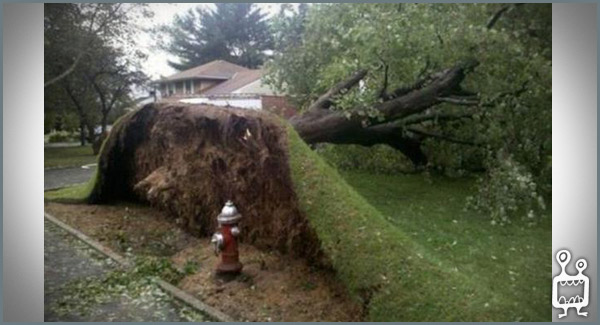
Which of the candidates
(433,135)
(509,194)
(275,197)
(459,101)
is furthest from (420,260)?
(433,135)

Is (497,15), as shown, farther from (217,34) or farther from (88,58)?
(88,58)

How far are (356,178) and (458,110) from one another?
1.27m

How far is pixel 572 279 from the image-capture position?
2607 millimetres

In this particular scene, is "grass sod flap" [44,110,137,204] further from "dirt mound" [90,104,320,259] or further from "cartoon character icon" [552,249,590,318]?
"cartoon character icon" [552,249,590,318]

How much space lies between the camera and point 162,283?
10.3 ft

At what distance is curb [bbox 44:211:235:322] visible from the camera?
2.74 meters

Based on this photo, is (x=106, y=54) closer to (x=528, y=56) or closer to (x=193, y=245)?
(x=193, y=245)

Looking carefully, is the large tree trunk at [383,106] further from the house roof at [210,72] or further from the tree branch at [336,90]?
the house roof at [210,72]

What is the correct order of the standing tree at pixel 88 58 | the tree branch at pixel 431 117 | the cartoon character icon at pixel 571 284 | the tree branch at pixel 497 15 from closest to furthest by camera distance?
the cartoon character icon at pixel 571 284
the standing tree at pixel 88 58
the tree branch at pixel 497 15
the tree branch at pixel 431 117

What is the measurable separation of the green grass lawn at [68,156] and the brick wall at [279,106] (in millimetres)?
1524

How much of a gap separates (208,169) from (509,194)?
2.32m

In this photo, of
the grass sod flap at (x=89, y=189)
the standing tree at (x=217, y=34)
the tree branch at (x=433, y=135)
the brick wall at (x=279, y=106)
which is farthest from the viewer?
the tree branch at (x=433, y=135)

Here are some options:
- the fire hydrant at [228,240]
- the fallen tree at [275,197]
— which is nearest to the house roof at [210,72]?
the fallen tree at [275,197]

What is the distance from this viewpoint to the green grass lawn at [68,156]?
3.20 meters
